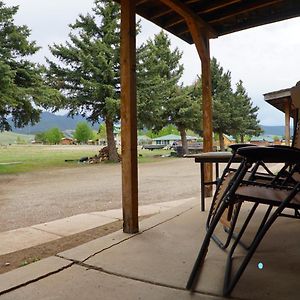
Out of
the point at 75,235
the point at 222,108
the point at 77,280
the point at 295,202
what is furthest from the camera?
the point at 222,108

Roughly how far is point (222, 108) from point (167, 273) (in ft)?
80.9

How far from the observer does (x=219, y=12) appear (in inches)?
161

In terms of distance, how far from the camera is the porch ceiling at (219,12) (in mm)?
3703

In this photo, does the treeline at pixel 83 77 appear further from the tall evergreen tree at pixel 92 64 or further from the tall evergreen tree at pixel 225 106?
the tall evergreen tree at pixel 225 106

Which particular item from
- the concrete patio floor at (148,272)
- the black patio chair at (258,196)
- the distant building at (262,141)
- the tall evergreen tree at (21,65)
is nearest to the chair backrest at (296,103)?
the distant building at (262,141)

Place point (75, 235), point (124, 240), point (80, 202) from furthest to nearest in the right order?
point (80, 202)
point (75, 235)
point (124, 240)

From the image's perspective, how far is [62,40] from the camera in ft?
54.7

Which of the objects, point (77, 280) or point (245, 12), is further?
point (245, 12)

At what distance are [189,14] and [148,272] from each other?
2.97 metres

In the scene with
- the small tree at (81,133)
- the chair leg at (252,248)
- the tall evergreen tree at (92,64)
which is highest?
the tall evergreen tree at (92,64)

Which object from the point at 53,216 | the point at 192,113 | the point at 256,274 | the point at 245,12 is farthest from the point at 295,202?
the point at 192,113

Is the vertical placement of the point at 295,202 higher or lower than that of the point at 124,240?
higher

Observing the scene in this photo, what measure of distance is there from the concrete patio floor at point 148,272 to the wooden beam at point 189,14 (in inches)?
92.0

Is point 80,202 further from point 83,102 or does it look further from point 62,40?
point 62,40
